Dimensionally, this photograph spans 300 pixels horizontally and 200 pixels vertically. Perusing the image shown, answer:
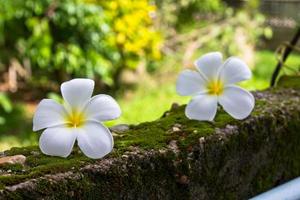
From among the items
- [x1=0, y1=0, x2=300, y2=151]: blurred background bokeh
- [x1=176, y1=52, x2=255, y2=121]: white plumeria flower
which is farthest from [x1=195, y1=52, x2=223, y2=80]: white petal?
[x1=0, y1=0, x2=300, y2=151]: blurred background bokeh

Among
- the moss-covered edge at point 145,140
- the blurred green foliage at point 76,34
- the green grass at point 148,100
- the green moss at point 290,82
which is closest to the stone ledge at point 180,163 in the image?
the moss-covered edge at point 145,140

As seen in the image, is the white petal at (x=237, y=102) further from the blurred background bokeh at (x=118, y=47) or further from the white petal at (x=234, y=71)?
the blurred background bokeh at (x=118, y=47)

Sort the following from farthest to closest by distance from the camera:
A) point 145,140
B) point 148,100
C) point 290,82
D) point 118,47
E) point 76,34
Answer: point 148,100, point 118,47, point 76,34, point 290,82, point 145,140

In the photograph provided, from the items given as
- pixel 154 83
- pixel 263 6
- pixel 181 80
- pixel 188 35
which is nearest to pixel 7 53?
pixel 154 83

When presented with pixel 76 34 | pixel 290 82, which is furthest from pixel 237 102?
pixel 76 34

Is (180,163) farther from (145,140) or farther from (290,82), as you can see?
(290,82)

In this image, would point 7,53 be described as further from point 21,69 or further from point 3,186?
point 3,186
